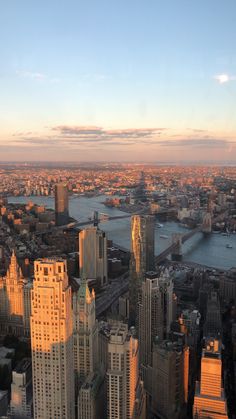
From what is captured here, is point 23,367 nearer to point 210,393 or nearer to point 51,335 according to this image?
point 51,335

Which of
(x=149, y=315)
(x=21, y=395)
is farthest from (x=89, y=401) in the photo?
(x=149, y=315)

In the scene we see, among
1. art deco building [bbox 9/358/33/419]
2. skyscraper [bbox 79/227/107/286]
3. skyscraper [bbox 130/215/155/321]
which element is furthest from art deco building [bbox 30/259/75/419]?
skyscraper [bbox 79/227/107/286]

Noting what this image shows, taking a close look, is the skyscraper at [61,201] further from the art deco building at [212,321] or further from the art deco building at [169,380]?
the art deco building at [169,380]

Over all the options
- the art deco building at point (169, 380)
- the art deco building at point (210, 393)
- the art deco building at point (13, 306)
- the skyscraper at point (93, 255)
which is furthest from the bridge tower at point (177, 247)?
the art deco building at point (210, 393)

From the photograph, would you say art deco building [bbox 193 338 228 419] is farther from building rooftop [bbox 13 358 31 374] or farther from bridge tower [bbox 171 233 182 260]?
bridge tower [bbox 171 233 182 260]

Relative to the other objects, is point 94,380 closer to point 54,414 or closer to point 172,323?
point 54,414

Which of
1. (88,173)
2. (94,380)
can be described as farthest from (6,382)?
(88,173)

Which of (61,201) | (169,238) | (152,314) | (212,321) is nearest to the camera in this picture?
(152,314)
